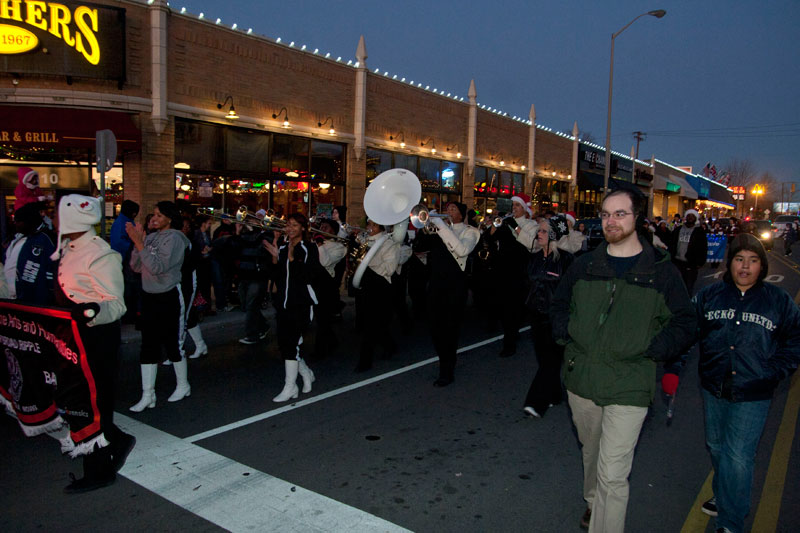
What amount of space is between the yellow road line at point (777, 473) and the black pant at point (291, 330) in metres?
4.01

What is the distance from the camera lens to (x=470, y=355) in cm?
788

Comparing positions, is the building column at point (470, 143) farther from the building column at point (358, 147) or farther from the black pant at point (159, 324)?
the black pant at point (159, 324)

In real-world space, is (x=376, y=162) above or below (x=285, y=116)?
below

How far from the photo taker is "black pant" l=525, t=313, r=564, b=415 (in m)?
5.46

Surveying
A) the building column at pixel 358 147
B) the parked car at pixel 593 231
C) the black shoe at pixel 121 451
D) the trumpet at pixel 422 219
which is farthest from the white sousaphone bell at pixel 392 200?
the parked car at pixel 593 231

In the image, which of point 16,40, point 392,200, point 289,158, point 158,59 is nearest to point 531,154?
point 289,158

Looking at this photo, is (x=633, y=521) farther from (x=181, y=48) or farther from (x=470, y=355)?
(x=181, y=48)

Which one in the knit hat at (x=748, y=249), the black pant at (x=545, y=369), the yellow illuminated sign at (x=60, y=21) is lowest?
the black pant at (x=545, y=369)

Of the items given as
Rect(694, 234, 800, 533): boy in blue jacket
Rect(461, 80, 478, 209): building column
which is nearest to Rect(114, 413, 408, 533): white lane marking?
Rect(694, 234, 800, 533): boy in blue jacket

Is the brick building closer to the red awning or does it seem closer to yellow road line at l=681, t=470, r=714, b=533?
the red awning

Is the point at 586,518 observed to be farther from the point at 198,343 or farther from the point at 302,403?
the point at 198,343

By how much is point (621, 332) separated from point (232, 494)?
2676 millimetres

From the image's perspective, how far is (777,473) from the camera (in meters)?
4.38

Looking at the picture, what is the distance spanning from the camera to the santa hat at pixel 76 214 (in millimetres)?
3946
